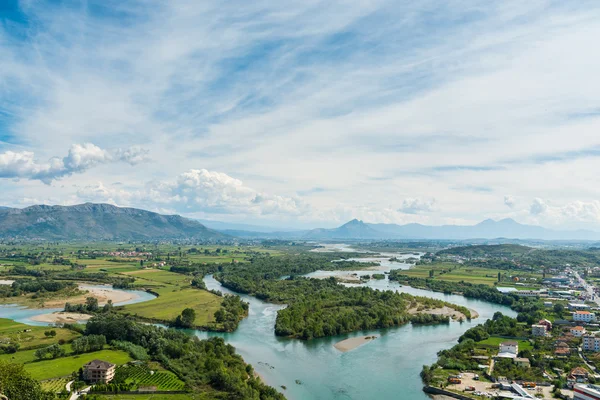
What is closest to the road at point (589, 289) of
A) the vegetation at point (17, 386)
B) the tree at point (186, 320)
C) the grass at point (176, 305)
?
the grass at point (176, 305)

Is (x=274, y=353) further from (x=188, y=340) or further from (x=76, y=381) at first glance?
(x=76, y=381)

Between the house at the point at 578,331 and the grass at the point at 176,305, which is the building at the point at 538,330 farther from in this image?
the grass at the point at 176,305

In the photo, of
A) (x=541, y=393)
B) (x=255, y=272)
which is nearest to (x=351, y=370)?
(x=541, y=393)

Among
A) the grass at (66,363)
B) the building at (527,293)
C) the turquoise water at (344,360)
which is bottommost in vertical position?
the turquoise water at (344,360)

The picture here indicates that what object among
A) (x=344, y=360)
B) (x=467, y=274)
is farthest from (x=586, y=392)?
(x=467, y=274)

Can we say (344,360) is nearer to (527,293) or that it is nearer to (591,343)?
(591,343)

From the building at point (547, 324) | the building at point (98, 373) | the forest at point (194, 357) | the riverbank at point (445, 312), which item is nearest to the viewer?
the forest at point (194, 357)
